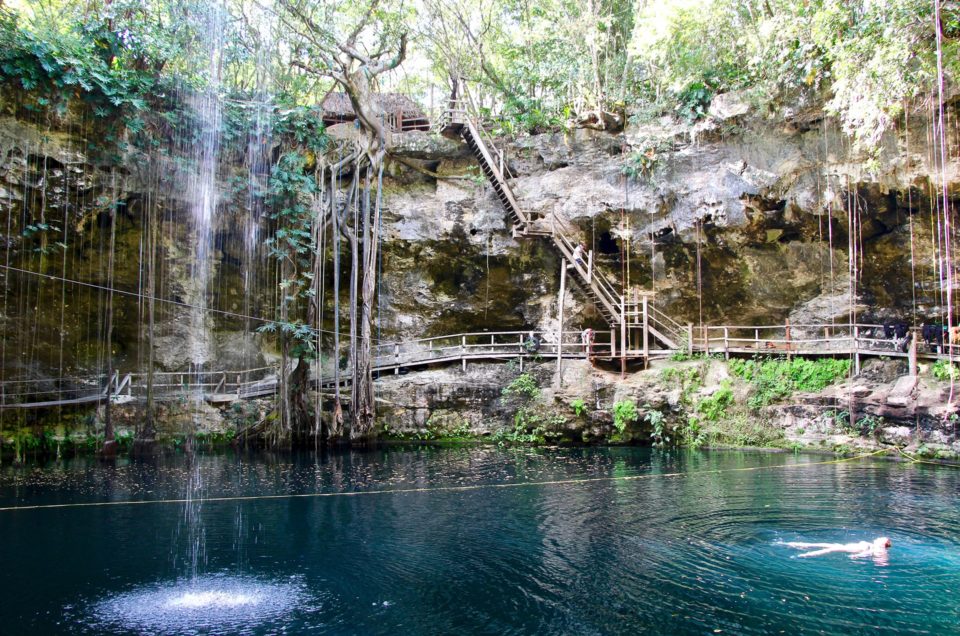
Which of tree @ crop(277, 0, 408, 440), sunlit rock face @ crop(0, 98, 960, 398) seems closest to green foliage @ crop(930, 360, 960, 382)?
sunlit rock face @ crop(0, 98, 960, 398)

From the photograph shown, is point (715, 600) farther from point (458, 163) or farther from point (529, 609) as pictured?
point (458, 163)

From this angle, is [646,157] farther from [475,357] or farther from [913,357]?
[913,357]

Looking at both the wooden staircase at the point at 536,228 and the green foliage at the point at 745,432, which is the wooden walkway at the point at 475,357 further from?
the green foliage at the point at 745,432

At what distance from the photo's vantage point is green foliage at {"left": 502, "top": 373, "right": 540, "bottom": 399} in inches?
704

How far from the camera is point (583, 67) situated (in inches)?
859

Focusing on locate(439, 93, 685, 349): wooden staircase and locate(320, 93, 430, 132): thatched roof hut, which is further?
locate(320, 93, 430, 132): thatched roof hut

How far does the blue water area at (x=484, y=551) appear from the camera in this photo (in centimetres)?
582

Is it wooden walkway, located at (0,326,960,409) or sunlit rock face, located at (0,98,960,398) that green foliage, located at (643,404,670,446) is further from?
sunlit rock face, located at (0,98,960,398)

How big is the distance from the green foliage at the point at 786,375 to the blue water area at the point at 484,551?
3207 mm

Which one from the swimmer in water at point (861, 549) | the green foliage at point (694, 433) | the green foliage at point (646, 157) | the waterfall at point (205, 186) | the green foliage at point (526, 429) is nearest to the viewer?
the swimmer in water at point (861, 549)

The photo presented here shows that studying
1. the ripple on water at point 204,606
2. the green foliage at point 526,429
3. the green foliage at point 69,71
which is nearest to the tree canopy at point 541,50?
the green foliage at point 69,71

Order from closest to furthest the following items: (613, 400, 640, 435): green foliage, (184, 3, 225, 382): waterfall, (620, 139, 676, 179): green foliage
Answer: (613, 400, 640, 435): green foliage < (184, 3, 225, 382): waterfall < (620, 139, 676, 179): green foliage

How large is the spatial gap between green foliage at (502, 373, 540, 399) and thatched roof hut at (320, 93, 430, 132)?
9.56m

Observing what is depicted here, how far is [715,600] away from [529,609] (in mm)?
1736
